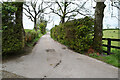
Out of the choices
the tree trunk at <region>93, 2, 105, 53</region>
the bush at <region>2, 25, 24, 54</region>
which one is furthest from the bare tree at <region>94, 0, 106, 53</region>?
the bush at <region>2, 25, 24, 54</region>

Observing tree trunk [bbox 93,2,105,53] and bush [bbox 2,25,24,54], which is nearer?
bush [bbox 2,25,24,54]

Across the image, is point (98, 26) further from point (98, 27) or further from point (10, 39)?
point (10, 39)

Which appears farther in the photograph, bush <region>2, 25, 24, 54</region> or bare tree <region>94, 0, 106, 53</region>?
bare tree <region>94, 0, 106, 53</region>

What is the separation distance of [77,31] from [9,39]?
13.8 ft

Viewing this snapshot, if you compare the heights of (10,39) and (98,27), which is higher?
(98,27)

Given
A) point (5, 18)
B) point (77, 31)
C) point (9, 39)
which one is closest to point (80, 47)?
point (77, 31)

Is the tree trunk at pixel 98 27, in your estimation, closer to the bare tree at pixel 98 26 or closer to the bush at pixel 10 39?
the bare tree at pixel 98 26

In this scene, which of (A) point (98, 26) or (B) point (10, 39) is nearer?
(B) point (10, 39)

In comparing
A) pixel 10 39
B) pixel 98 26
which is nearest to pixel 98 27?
pixel 98 26

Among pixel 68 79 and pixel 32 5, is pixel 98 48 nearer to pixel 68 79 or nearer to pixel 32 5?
pixel 68 79

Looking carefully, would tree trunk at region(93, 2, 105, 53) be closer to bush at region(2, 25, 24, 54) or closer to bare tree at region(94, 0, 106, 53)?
bare tree at region(94, 0, 106, 53)

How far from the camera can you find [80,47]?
18.3 feet

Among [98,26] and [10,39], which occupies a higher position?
[98,26]

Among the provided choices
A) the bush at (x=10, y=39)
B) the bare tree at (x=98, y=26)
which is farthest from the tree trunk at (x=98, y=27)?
the bush at (x=10, y=39)
